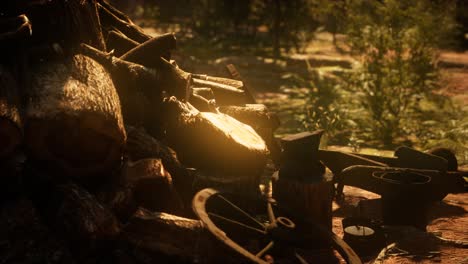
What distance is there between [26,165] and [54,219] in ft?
1.47

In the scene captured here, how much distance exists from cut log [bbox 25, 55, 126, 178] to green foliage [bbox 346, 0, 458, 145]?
6.32 m

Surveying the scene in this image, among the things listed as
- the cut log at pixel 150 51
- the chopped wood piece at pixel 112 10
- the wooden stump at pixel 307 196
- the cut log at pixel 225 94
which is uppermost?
the chopped wood piece at pixel 112 10

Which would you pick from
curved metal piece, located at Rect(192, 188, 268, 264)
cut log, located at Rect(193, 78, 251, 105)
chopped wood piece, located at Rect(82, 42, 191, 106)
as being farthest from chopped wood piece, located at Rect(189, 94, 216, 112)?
curved metal piece, located at Rect(192, 188, 268, 264)

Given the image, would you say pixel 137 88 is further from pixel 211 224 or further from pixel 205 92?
pixel 211 224

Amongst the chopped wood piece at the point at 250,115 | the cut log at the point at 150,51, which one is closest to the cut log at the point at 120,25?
the cut log at the point at 150,51

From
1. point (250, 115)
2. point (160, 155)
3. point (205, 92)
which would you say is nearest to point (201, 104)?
point (205, 92)

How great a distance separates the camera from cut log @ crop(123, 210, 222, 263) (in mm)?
3865

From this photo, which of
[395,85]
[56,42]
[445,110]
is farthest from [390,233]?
[445,110]

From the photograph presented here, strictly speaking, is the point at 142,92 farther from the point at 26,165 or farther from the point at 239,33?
the point at 239,33

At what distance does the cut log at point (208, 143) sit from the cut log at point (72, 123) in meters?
1.03

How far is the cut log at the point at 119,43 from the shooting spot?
5.95 metres

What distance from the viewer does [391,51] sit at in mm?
9422

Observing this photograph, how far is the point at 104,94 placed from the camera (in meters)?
4.20

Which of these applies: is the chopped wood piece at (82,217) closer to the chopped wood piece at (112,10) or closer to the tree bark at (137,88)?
the tree bark at (137,88)
